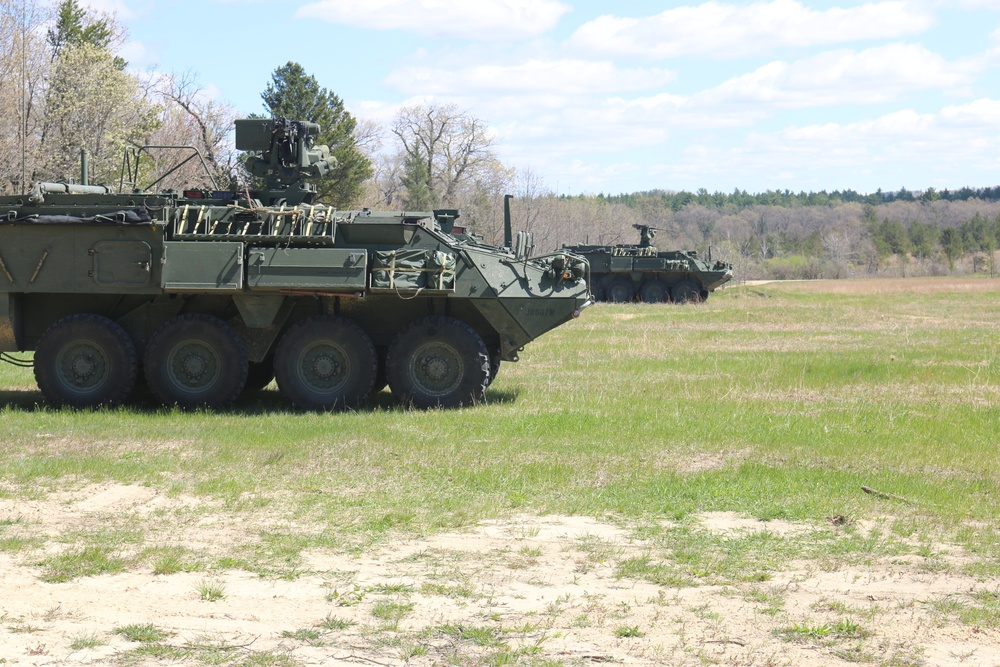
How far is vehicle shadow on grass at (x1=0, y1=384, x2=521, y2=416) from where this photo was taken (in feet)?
42.9

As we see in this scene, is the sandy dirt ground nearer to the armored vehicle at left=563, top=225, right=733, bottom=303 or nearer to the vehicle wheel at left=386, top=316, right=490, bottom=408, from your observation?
the vehicle wheel at left=386, top=316, right=490, bottom=408

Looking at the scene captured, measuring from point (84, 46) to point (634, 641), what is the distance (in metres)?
40.9

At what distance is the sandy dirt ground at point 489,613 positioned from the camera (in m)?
5.43

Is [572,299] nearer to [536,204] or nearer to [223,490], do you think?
[223,490]

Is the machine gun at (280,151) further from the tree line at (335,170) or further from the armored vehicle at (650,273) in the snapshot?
the armored vehicle at (650,273)

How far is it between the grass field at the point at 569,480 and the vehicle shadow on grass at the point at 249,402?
0.21 ft

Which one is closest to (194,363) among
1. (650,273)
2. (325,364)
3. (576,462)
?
(325,364)

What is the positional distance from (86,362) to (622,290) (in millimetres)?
29221

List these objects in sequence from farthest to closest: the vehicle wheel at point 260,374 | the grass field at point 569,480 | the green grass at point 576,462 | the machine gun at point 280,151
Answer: the vehicle wheel at point 260,374 → the machine gun at point 280,151 → the green grass at point 576,462 → the grass field at point 569,480

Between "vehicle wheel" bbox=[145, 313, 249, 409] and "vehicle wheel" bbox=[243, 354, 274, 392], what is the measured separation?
0.62 meters

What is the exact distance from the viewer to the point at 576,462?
391 inches

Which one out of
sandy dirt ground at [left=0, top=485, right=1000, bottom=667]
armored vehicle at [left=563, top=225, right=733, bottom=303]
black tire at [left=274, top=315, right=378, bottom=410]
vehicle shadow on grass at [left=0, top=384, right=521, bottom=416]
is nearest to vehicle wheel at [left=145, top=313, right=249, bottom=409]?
vehicle shadow on grass at [left=0, top=384, right=521, bottom=416]

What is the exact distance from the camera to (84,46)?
4206cm

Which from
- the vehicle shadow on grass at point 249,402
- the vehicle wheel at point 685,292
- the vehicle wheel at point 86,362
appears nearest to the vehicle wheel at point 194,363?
the vehicle shadow on grass at point 249,402
